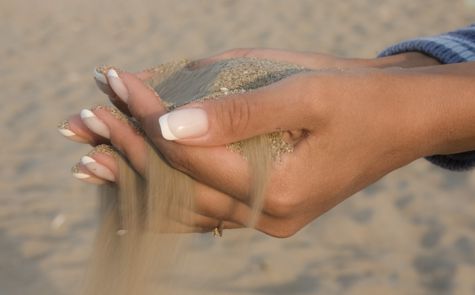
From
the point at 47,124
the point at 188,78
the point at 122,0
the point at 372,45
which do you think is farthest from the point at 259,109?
the point at 122,0

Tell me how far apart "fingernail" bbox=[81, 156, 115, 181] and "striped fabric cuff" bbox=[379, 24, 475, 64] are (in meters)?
0.85

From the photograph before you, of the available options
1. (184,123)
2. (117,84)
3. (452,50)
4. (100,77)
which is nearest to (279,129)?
(184,123)

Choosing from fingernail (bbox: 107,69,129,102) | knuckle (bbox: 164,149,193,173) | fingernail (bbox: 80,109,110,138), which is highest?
fingernail (bbox: 107,69,129,102)

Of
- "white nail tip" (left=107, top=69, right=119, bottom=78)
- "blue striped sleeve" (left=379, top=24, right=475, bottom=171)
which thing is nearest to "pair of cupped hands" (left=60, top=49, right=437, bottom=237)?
"white nail tip" (left=107, top=69, right=119, bottom=78)

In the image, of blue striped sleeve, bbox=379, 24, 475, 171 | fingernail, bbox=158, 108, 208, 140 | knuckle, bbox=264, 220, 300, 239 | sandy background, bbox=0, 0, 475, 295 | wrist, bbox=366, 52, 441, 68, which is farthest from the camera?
sandy background, bbox=0, 0, 475, 295

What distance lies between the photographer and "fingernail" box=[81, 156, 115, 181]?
1.08 m

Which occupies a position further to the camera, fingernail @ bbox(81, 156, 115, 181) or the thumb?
fingernail @ bbox(81, 156, 115, 181)

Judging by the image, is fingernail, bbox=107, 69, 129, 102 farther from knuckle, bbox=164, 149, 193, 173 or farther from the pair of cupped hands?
knuckle, bbox=164, 149, 193, 173

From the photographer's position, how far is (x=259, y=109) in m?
0.93

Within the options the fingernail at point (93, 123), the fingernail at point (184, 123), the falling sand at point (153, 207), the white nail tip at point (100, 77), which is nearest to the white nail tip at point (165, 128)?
the fingernail at point (184, 123)

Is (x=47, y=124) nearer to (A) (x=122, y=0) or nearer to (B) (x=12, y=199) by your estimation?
(B) (x=12, y=199)

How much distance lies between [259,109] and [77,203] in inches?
70.2

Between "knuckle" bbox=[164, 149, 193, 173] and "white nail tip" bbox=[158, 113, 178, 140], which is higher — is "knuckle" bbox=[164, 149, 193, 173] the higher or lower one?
the lower one

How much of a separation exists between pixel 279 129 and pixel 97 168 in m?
0.36
